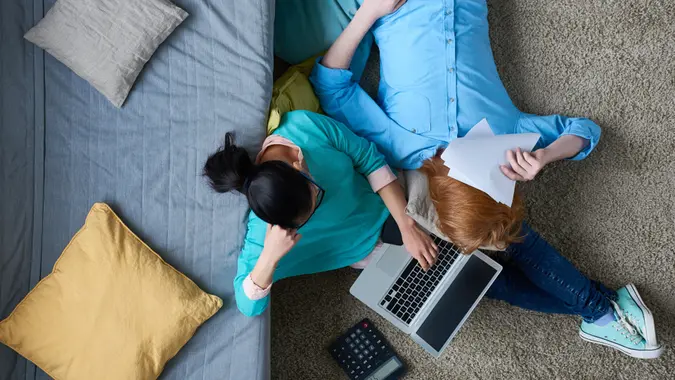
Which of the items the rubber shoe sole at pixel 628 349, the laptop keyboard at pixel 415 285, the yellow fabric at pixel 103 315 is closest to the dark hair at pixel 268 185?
the yellow fabric at pixel 103 315

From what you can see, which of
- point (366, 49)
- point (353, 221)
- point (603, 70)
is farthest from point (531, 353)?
point (366, 49)

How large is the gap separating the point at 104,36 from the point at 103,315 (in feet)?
2.40

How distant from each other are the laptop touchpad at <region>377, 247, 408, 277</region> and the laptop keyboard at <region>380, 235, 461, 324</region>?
0.02 meters

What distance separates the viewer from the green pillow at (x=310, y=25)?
1.57 m

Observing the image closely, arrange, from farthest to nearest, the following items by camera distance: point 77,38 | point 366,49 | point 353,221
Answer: point 366,49 → point 353,221 → point 77,38

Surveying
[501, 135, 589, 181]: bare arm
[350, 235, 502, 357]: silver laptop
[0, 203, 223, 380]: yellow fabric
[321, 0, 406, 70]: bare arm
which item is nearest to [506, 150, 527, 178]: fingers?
[501, 135, 589, 181]: bare arm

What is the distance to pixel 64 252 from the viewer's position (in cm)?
134

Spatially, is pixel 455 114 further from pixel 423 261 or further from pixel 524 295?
pixel 524 295

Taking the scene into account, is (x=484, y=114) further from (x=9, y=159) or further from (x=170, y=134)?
(x=9, y=159)

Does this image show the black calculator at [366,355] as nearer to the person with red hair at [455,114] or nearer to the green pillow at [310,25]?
the person with red hair at [455,114]

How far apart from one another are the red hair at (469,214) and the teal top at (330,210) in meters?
0.21

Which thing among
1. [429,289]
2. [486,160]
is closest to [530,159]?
[486,160]

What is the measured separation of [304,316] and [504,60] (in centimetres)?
111

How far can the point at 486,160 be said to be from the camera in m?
1.30
